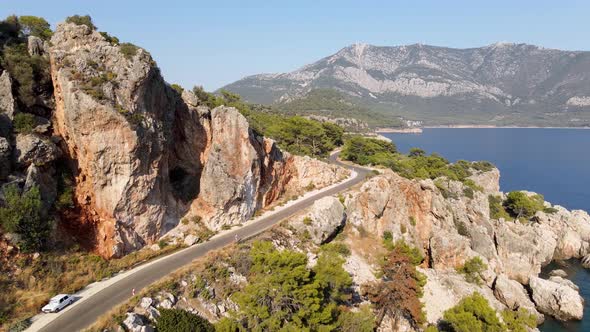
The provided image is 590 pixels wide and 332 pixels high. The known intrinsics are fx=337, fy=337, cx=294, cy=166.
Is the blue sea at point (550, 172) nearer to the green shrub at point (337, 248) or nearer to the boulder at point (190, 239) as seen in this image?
the green shrub at point (337, 248)

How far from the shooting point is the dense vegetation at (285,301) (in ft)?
69.3

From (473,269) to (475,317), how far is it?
1712cm

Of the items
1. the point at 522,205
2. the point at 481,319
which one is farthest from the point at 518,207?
the point at 481,319

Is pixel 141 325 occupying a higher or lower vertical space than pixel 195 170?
lower

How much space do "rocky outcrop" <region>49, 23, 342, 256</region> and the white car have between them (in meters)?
6.49

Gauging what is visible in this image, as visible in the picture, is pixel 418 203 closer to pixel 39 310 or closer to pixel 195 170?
pixel 195 170

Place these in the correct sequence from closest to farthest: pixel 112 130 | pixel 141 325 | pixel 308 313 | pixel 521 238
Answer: pixel 141 325 → pixel 308 313 → pixel 112 130 → pixel 521 238

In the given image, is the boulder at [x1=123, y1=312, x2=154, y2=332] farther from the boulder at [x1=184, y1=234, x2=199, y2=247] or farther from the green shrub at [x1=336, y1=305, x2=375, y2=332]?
the green shrub at [x1=336, y1=305, x2=375, y2=332]

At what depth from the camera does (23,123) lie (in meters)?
27.4

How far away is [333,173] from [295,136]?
52.3 ft

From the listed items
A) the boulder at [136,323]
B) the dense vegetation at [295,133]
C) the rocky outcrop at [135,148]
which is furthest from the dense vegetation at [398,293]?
the dense vegetation at [295,133]

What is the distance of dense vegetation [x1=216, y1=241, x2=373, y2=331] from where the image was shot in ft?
69.3

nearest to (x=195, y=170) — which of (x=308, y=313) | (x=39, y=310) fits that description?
(x=39, y=310)

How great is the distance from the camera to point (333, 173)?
5353 cm
